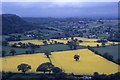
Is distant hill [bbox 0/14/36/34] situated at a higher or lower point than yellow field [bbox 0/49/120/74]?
higher

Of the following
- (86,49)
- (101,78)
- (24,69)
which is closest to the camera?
(101,78)

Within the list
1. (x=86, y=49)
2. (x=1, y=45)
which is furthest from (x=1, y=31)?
(x=86, y=49)

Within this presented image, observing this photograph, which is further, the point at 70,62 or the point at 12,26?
the point at 12,26

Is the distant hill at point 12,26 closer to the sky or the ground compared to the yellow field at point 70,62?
closer to the sky

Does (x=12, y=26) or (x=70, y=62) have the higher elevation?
(x=12, y=26)

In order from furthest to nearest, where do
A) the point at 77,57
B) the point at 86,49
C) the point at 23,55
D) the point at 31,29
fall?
the point at 31,29 < the point at 86,49 < the point at 23,55 < the point at 77,57

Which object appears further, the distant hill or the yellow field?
the distant hill

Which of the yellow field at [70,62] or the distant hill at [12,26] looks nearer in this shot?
the yellow field at [70,62]

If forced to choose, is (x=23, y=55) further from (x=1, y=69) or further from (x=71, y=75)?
(x=71, y=75)
